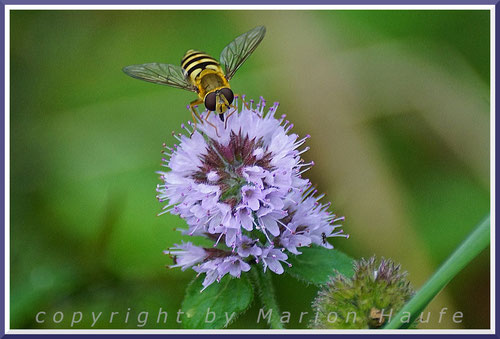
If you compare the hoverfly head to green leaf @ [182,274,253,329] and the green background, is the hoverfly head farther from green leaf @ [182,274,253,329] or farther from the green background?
green leaf @ [182,274,253,329]

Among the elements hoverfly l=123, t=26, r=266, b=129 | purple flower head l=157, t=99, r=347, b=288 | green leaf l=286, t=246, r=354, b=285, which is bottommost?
green leaf l=286, t=246, r=354, b=285

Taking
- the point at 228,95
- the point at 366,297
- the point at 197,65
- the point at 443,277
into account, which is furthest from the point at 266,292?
the point at 197,65

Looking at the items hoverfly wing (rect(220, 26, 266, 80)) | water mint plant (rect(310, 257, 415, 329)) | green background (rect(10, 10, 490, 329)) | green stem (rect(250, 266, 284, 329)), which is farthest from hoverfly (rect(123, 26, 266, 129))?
water mint plant (rect(310, 257, 415, 329))

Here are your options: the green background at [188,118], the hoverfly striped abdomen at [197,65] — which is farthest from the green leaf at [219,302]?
the hoverfly striped abdomen at [197,65]

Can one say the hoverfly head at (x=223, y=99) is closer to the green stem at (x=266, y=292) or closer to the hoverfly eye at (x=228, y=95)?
the hoverfly eye at (x=228, y=95)

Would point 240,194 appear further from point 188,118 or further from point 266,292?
point 188,118

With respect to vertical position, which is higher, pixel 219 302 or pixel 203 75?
pixel 203 75
